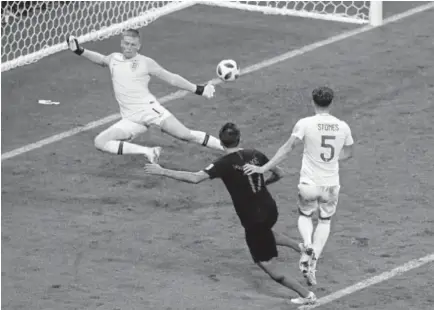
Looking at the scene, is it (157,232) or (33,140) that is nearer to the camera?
(157,232)

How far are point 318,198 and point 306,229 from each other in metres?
0.31

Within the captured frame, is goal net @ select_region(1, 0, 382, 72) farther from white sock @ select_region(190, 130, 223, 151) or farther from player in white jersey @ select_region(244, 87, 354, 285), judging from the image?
player in white jersey @ select_region(244, 87, 354, 285)

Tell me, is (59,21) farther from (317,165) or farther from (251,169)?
(251,169)

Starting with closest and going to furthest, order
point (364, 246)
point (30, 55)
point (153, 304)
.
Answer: point (153, 304) → point (364, 246) → point (30, 55)

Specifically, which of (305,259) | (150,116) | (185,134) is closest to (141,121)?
(150,116)

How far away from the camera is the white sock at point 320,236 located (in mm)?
13719

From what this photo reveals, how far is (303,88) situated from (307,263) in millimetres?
6072

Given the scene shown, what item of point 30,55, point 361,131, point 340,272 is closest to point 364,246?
point 340,272

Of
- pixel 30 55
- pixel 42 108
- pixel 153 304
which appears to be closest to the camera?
pixel 153 304

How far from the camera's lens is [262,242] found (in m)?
13.3

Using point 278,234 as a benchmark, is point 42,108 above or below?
below

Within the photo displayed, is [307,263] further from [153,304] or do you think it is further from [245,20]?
[245,20]

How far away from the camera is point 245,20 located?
2198cm

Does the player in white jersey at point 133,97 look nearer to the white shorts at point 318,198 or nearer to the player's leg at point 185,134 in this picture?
the player's leg at point 185,134
